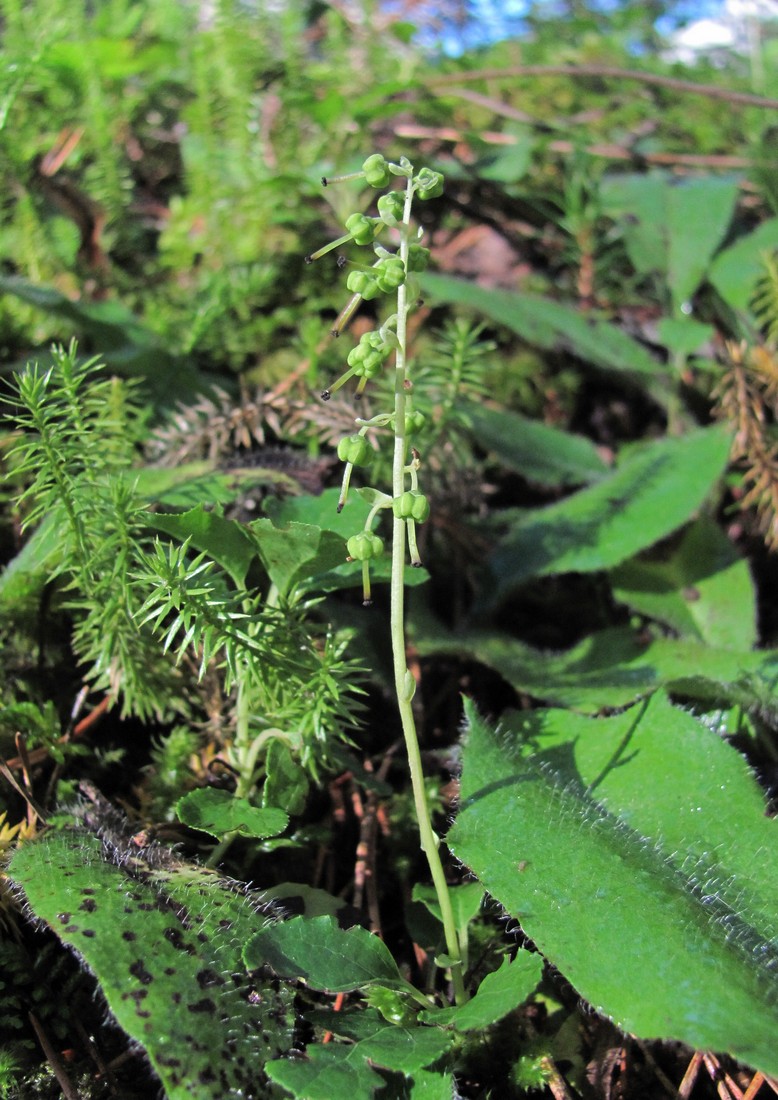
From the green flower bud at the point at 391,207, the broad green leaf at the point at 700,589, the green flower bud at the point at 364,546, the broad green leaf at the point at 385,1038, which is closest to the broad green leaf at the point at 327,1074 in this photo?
the broad green leaf at the point at 385,1038

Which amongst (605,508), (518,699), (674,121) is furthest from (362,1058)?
(674,121)

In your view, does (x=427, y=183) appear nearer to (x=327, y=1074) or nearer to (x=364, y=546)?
(x=364, y=546)

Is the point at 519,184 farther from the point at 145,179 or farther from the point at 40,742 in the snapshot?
the point at 40,742

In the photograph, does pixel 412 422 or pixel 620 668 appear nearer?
pixel 412 422

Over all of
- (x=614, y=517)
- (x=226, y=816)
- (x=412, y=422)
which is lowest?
(x=614, y=517)

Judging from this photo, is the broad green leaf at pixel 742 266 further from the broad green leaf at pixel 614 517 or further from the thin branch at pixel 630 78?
the broad green leaf at pixel 614 517

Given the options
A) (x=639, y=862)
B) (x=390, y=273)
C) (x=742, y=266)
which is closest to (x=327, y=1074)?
(x=639, y=862)
